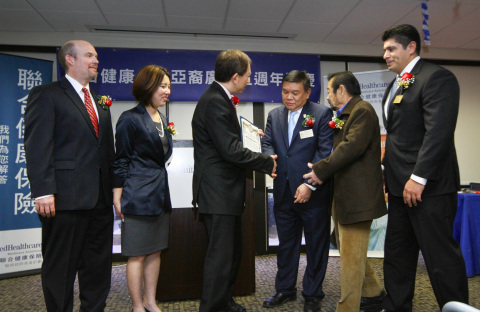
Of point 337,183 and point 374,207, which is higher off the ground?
point 337,183

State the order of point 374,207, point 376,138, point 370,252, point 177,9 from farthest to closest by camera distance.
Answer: point 370,252, point 177,9, point 376,138, point 374,207

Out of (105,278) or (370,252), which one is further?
(370,252)

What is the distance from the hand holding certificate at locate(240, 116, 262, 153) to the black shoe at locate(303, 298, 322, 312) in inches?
42.0

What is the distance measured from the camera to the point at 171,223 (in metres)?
2.63

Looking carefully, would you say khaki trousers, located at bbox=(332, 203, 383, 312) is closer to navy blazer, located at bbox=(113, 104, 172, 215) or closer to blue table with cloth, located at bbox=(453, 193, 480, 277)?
navy blazer, located at bbox=(113, 104, 172, 215)

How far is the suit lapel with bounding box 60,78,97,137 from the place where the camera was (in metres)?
1.87

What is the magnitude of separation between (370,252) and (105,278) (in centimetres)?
312

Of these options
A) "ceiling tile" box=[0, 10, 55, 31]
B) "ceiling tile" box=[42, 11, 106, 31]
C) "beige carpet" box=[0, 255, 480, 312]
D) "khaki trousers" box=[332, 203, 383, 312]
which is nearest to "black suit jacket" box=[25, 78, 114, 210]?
"beige carpet" box=[0, 255, 480, 312]

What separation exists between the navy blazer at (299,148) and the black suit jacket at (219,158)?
1.32ft

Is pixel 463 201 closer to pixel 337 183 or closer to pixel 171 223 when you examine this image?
pixel 337 183

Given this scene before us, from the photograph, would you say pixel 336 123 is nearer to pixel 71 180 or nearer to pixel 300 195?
pixel 300 195

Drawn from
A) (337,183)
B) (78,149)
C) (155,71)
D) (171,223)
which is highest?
(155,71)

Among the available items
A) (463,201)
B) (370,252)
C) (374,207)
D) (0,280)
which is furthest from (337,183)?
(0,280)

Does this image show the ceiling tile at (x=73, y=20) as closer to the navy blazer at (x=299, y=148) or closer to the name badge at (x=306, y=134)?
the navy blazer at (x=299, y=148)
